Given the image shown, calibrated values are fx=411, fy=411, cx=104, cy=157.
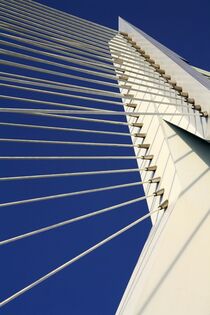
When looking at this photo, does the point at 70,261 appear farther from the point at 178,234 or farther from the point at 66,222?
the point at 178,234

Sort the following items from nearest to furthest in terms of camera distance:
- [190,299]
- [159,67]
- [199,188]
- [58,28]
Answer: [190,299] < [199,188] < [159,67] < [58,28]

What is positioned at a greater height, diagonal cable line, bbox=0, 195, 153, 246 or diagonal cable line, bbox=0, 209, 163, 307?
diagonal cable line, bbox=0, 195, 153, 246

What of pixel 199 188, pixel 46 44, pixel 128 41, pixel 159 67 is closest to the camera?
pixel 199 188

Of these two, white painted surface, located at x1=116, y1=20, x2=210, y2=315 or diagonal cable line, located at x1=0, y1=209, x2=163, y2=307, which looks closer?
diagonal cable line, located at x1=0, y1=209, x2=163, y2=307

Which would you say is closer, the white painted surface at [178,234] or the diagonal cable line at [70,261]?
the diagonal cable line at [70,261]

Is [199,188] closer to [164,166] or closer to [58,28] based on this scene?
[164,166]

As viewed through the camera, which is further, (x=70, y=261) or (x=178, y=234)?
(x=178, y=234)

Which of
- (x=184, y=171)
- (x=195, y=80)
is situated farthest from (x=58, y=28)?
(x=184, y=171)

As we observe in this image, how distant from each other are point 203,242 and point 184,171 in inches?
17.1

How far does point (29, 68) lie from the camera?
2158 millimetres

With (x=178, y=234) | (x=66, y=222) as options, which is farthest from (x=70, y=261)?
(x=178, y=234)

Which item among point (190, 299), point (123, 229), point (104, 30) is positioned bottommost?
point (190, 299)

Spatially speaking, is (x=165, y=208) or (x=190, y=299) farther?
(x=165, y=208)

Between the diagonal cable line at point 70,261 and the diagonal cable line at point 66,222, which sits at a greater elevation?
the diagonal cable line at point 66,222
